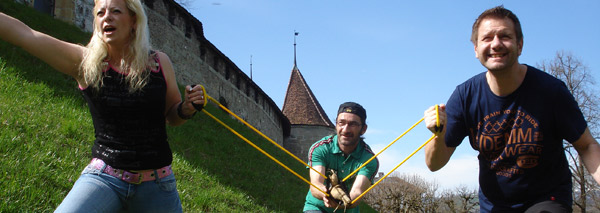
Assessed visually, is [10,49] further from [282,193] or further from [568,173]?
[568,173]

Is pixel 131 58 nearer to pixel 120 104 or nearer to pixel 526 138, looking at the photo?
pixel 120 104

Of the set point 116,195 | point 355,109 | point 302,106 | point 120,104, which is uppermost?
point 302,106

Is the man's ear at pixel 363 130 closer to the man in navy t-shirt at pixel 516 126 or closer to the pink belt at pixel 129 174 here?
the man in navy t-shirt at pixel 516 126

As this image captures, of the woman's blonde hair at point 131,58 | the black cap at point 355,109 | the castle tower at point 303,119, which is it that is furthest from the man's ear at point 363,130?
the castle tower at point 303,119

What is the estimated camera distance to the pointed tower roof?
36.8 metres

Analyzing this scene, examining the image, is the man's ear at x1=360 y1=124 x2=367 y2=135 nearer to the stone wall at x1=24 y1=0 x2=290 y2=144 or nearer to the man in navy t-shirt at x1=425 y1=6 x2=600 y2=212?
the man in navy t-shirt at x1=425 y1=6 x2=600 y2=212

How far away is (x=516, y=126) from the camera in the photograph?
2799 millimetres

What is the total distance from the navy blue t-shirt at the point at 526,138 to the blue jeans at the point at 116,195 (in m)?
1.61

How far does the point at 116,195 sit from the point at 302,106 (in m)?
35.9

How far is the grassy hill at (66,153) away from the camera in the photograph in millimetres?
5117

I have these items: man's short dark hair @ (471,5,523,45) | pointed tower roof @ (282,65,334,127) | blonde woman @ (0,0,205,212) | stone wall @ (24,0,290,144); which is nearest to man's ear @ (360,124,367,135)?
man's short dark hair @ (471,5,523,45)

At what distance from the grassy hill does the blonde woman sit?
2306 mm

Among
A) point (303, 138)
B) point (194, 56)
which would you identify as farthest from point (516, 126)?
point (303, 138)

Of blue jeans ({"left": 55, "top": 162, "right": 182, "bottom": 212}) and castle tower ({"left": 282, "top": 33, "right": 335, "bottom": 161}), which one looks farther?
castle tower ({"left": 282, "top": 33, "right": 335, "bottom": 161})
